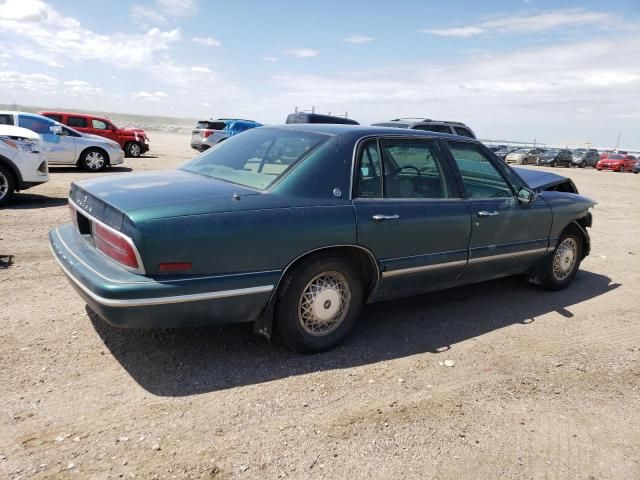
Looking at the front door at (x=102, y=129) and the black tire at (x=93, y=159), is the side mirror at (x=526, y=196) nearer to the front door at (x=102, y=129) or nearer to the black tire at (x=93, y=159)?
the black tire at (x=93, y=159)

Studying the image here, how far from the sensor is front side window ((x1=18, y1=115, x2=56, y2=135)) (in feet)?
40.8

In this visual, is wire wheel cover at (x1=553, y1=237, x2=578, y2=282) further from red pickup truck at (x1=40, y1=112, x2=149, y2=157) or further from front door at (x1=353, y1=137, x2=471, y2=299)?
red pickup truck at (x1=40, y1=112, x2=149, y2=157)

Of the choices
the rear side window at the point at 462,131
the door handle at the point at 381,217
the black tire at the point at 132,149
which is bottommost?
the black tire at the point at 132,149

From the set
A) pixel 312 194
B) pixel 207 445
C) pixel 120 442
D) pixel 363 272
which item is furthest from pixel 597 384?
pixel 120 442

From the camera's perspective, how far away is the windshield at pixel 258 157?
3611 mm

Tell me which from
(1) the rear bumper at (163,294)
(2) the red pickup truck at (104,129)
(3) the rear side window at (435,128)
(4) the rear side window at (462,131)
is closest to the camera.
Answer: (1) the rear bumper at (163,294)

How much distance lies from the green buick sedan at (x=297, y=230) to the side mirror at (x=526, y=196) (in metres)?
0.02

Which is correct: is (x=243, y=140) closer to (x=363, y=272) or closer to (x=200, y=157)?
(x=200, y=157)

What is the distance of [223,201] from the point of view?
125 inches

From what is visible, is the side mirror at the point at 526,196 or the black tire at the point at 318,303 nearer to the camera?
the black tire at the point at 318,303

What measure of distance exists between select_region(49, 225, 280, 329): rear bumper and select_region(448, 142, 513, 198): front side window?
2090 millimetres

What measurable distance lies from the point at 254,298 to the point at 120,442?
42.8 inches

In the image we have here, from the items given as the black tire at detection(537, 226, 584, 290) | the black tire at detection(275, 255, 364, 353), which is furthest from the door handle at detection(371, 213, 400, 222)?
the black tire at detection(537, 226, 584, 290)

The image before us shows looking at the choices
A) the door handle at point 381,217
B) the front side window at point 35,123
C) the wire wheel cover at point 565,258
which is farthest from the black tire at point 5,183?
the wire wheel cover at point 565,258
